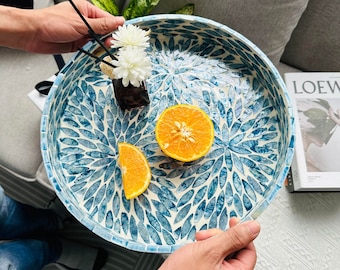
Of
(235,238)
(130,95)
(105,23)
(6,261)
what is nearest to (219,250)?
(235,238)

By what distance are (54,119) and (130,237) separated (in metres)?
0.28

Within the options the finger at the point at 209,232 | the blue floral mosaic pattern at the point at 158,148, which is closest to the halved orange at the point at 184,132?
the blue floral mosaic pattern at the point at 158,148

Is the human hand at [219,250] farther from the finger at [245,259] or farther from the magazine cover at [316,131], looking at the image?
the magazine cover at [316,131]

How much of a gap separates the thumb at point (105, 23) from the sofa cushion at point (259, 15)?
0.77 ft

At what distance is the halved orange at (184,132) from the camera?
0.78m

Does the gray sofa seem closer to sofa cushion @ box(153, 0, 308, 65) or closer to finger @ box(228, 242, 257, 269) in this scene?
sofa cushion @ box(153, 0, 308, 65)

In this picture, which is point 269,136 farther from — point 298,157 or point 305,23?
point 305,23

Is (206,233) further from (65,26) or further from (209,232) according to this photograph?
(65,26)

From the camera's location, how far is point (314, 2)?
39.7 inches

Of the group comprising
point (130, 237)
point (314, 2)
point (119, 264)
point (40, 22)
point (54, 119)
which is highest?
point (314, 2)

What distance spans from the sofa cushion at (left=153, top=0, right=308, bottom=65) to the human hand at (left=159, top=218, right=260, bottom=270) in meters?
0.48

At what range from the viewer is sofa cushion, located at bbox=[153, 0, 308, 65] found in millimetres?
926

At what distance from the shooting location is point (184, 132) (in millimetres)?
791

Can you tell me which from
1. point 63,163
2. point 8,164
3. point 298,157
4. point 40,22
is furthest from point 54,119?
point 298,157
